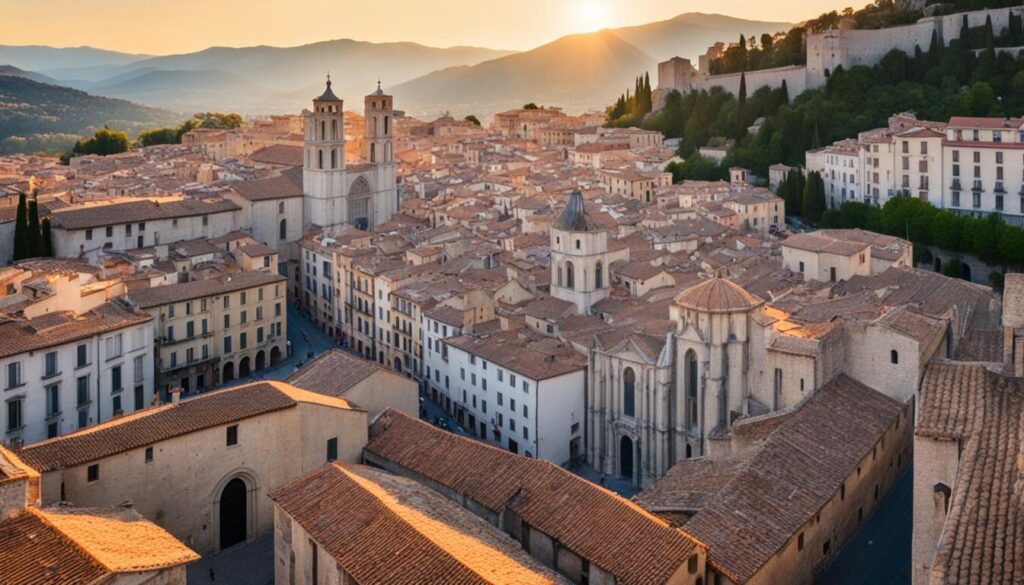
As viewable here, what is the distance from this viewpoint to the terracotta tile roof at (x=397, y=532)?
18.0m

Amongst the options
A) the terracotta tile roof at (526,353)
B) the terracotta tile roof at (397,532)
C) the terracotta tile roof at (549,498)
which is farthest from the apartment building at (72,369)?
the terracotta tile roof at (397,532)

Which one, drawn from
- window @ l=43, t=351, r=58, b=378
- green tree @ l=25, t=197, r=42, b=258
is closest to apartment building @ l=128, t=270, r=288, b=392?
window @ l=43, t=351, r=58, b=378

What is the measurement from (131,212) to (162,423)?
106 feet

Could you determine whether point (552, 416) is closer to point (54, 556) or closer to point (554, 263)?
point (554, 263)

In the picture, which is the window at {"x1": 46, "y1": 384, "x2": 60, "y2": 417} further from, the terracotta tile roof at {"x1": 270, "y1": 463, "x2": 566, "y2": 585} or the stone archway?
the terracotta tile roof at {"x1": 270, "y1": 463, "x2": 566, "y2": 585}

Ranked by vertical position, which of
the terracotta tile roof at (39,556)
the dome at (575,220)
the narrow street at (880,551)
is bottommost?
the narrow street at (880,551)

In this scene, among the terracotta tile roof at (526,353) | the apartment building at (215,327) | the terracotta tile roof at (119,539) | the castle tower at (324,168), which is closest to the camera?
the terracotta tile roof at (119,539)

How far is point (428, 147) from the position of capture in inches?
4631

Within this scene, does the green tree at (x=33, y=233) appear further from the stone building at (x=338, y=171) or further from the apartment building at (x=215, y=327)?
the stone building at (x=338, y=171)

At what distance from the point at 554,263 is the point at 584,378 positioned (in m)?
8.63

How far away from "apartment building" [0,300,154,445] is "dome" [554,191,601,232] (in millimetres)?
18322

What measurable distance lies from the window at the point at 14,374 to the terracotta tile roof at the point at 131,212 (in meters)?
20.0

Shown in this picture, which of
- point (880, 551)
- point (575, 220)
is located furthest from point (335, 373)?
point (575, 220)

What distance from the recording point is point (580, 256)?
43156 mm
